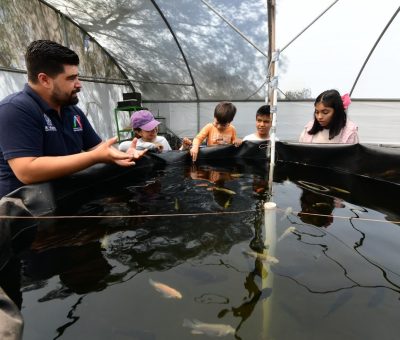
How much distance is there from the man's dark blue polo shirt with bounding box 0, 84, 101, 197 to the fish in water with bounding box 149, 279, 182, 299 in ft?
4.52

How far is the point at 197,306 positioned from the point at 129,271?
53 centimetres

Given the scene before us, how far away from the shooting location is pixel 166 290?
59.6 inches

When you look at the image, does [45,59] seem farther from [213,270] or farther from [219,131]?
[219,131]

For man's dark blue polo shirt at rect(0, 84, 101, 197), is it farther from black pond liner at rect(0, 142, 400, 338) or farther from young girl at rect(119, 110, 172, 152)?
young girl at rect(119, 110, 172, 152)

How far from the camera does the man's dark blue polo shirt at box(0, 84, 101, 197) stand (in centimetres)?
195

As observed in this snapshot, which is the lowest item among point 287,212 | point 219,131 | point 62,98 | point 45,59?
point 287,212

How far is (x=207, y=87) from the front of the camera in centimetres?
869

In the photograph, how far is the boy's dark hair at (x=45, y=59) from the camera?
2115 millimetres

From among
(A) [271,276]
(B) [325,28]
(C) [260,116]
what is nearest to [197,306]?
(A) [271,276]

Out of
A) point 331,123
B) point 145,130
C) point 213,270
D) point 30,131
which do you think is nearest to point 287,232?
point 213,270

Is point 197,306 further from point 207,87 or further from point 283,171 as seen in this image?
point 207,87

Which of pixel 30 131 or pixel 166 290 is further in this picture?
pixel 30 131

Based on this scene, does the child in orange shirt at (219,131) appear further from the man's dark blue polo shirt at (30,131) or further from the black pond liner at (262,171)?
the man's dark blue polo shirt at (30,131)

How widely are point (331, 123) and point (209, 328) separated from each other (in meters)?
3.50
